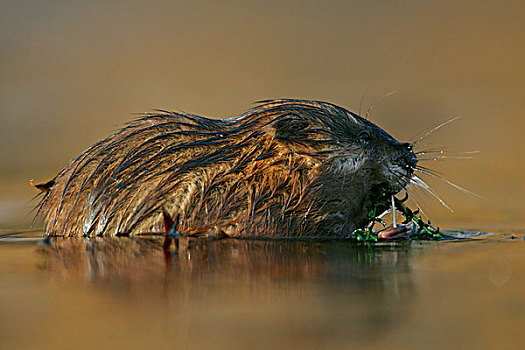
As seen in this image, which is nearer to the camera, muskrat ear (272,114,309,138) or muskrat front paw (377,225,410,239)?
muskrat front paw (377,225,410,239)

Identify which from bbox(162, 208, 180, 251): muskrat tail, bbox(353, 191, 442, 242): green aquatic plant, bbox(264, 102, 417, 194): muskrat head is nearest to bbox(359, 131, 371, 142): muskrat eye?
bbox(264, 102, 417, 194): muskrat head

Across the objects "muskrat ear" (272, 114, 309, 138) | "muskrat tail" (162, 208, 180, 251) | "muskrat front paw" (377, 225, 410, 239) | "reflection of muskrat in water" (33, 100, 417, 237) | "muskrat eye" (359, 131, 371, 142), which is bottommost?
"muskrat front paw" (377, 225, 410, 239)

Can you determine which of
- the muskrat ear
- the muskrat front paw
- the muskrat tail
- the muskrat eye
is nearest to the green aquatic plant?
the muskrat front paw

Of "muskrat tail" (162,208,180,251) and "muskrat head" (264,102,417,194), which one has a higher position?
"muskrat head" (264,102,417,194)

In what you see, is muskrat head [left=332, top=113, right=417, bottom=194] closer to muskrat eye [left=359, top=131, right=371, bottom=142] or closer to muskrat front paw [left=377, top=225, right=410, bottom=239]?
muskrat eye [left=359, top=131, right=371, bottom=142]

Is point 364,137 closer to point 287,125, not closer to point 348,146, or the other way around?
point 348,146

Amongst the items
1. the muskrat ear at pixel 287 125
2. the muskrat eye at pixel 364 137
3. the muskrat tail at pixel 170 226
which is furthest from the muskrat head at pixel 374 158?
the muskrat tail at pixel 170 226

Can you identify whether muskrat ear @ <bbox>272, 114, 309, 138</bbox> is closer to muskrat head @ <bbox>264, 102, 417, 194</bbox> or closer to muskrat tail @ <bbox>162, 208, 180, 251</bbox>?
muskrat head @ <bbox>264, 102, 417, 194</bbox>

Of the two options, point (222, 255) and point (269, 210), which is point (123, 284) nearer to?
point (222, 255)

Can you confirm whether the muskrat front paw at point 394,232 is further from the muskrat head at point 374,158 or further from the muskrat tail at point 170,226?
the muskrat tail at point 170,226
